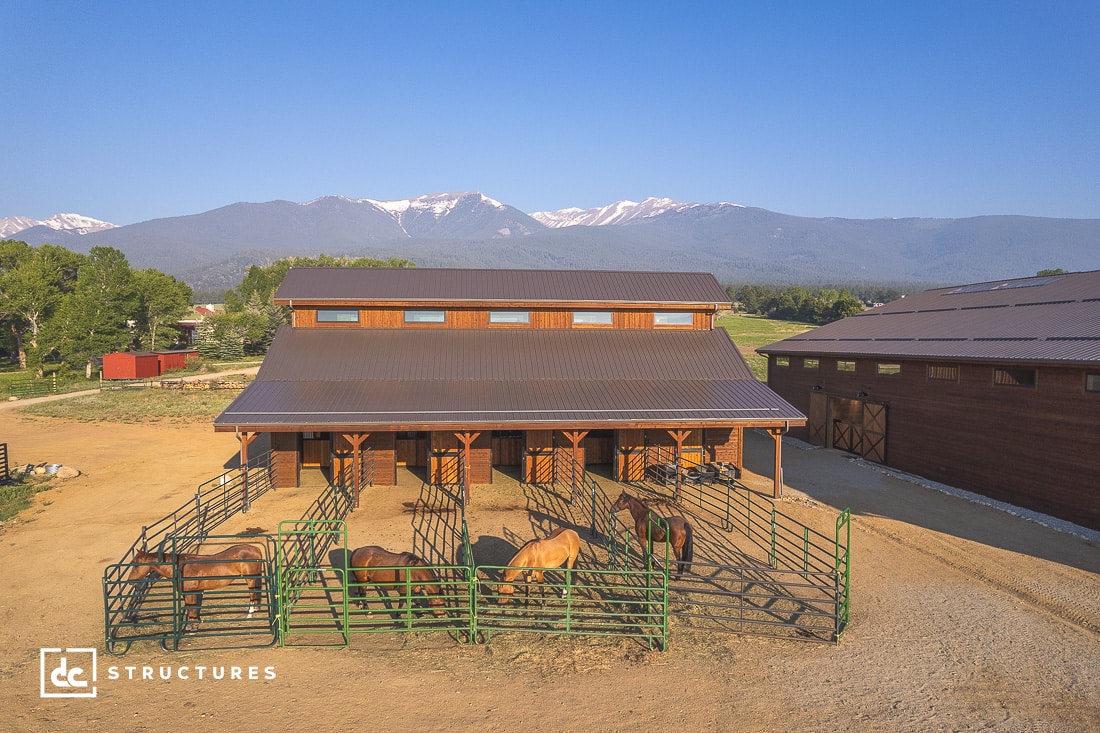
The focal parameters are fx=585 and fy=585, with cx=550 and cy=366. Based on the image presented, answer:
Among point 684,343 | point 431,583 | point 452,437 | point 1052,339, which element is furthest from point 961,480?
point 431,583

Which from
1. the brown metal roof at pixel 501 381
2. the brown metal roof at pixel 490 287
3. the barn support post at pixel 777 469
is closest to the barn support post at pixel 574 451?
the brown metal roof at pixel 501 381

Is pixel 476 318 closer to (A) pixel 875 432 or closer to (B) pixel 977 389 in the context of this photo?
(A) pixel 875 432

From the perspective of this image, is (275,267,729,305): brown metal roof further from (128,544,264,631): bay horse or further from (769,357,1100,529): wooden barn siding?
(128,544,264,631): bay horse

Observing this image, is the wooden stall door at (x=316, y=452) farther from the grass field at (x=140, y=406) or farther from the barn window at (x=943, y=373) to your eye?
the barn window at (x=943, y=373)

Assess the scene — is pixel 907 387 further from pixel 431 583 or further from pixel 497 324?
pixel 431 583

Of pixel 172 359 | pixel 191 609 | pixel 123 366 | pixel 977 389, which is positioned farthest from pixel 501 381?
pixel 172 359

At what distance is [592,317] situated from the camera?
24.5m

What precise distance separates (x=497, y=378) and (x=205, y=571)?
11645mm

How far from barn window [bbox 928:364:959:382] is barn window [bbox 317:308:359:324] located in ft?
72.6

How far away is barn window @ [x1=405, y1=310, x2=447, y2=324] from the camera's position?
23.8 meters

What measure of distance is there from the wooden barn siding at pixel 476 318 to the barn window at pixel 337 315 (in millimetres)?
128

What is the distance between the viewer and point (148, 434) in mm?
29484

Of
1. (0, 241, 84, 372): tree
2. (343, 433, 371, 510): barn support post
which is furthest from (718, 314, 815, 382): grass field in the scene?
(0, 241, 84, 372): tree

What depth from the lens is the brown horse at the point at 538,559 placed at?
1140cm
